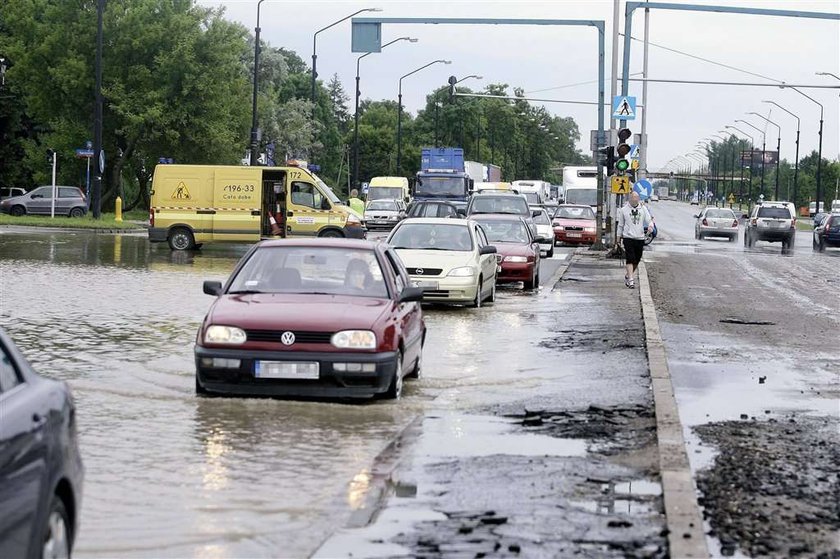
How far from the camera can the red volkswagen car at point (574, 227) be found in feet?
161

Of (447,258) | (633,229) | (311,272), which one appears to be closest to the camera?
(311,272)

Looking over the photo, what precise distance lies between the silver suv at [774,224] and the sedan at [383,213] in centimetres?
1364

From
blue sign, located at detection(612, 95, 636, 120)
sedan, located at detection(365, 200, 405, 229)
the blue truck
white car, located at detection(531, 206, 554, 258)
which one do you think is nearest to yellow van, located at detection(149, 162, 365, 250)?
white car, located at detection(531, 206, 554, 258)

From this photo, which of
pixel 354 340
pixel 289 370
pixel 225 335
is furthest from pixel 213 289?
pixel 354 340

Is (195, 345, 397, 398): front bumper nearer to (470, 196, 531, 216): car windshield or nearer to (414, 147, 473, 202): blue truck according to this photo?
(470, 196, 531, 216): car windshield

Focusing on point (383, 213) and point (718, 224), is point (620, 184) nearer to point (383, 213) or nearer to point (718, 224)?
point (383, 213)

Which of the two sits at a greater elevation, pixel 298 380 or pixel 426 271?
pixel 426 271

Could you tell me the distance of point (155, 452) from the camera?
9.18 meters

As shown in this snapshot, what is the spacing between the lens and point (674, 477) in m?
8.33

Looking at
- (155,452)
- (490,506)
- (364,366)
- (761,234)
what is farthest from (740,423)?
(761,234)

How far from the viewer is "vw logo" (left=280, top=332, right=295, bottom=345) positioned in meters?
11.1

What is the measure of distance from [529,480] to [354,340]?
3.01 m

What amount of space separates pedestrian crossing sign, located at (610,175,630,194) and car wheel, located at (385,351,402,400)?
2405 centimetres

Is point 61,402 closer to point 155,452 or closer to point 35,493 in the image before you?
point 35,493
